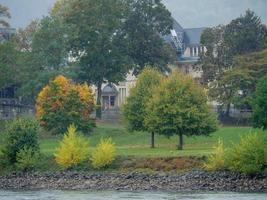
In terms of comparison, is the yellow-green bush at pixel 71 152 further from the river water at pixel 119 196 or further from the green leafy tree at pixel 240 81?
the green leafy tree at pixel 240 81

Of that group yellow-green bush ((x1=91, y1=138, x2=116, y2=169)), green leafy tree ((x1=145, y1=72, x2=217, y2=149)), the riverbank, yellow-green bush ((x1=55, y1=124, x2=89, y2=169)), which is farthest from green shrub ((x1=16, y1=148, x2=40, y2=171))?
green leafy tree ((x1=145, y1=72, x2=217, y2=149))

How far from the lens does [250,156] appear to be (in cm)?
7700

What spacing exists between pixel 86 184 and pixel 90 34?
1616 inches

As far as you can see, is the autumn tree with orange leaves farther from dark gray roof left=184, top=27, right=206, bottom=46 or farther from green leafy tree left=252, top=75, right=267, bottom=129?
dark gray roof left=184, top=27, right=206, bottom=46

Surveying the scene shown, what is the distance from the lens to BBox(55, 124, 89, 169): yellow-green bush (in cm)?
8506

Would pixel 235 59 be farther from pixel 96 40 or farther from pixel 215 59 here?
pixel 96 40

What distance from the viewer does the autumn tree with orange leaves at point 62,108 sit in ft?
324

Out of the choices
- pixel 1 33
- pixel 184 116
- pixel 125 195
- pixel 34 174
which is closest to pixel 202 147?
pixel 184 116

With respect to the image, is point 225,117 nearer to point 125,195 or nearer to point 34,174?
point 34,174

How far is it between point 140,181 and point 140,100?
2086 cm

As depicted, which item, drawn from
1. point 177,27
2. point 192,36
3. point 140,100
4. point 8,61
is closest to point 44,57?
point 8,61

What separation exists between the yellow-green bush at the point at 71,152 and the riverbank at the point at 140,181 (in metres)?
1.62

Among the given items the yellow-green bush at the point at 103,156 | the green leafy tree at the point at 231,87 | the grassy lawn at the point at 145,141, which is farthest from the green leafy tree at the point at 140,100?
the green leafy tree at the point at 231,87

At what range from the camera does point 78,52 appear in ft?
392
